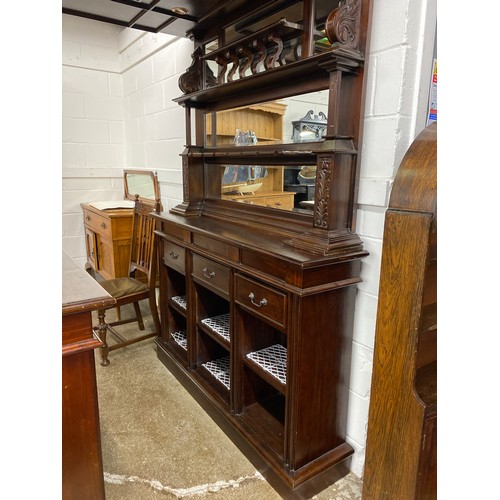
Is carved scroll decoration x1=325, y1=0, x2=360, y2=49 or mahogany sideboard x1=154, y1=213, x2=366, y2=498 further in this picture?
mahogany sideboard x1=154, y1=213, x2=366, y2=498

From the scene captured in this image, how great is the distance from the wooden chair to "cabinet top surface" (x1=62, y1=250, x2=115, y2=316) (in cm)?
130

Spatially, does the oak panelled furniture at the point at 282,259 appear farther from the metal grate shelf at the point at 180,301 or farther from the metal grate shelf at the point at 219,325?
the metal grate shelf at the point at 180,301

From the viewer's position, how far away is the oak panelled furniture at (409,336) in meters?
1.04

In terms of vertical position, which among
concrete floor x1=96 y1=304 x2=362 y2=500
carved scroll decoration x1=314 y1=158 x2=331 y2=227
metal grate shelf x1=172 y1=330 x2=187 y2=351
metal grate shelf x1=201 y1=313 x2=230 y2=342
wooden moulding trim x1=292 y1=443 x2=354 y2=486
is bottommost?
concrete floor x1=96 y1=304 x2=362 y2=500

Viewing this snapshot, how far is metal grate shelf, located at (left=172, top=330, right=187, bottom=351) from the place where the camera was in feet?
8.23

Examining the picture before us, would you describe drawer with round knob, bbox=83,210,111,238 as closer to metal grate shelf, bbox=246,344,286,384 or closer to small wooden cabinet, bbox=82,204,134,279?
small wooden cabinet, bbox=82,204,134,279

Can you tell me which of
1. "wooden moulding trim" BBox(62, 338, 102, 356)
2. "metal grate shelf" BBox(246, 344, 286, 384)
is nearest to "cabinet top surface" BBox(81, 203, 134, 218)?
"metal grate shelf" BBox(246, 344, 286, 384)

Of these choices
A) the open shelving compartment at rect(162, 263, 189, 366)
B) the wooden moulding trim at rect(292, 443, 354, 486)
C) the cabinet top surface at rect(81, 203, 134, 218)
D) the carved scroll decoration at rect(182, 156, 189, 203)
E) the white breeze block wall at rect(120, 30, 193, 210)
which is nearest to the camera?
the wooden moulding trim at rect(292, 443, 354, 486)

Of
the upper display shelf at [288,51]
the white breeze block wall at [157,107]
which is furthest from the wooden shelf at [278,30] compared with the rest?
the white breeze block wall at [157,107]

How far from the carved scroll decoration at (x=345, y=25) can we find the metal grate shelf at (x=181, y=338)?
6.25 ft

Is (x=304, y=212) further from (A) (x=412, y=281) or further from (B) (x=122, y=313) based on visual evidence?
(B) (x=122, y=313)

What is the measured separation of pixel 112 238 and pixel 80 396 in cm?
229
